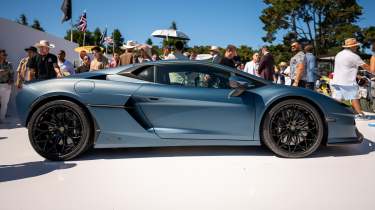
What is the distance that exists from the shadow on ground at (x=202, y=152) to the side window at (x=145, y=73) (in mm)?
897

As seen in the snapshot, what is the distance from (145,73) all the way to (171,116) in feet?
1.96

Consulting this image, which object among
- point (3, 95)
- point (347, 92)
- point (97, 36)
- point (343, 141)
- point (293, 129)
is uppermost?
point (97, 36)

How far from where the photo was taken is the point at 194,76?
3535 mm

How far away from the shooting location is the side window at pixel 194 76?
3494mm

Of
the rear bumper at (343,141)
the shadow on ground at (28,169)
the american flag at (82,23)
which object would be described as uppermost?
the american flag at (82,23)

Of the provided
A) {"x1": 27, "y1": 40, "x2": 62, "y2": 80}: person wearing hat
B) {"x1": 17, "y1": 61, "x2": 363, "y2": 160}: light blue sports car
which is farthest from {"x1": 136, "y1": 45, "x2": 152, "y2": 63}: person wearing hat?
{"x1": 17, "y1": 61, "x2": 363, "y2": 160}: light blue sports car

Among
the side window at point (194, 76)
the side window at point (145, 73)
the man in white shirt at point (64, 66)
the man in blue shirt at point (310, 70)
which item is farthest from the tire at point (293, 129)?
the man in white shirt at point (64, 66)

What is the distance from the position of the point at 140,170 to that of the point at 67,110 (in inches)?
42.3

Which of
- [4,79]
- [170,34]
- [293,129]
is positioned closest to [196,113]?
[293,129]

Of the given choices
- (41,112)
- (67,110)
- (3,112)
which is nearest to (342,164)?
(67,110)

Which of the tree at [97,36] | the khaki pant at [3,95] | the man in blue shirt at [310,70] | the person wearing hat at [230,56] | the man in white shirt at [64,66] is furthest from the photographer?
the tree at [97,36]

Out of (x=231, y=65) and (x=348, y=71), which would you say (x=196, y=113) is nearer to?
(x=231, y=65)

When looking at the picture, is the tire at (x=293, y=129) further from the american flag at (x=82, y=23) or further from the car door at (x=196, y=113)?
the american flag at (x=82, y=23)

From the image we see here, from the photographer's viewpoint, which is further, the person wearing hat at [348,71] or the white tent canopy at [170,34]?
the white tent canopy at [170,34]
